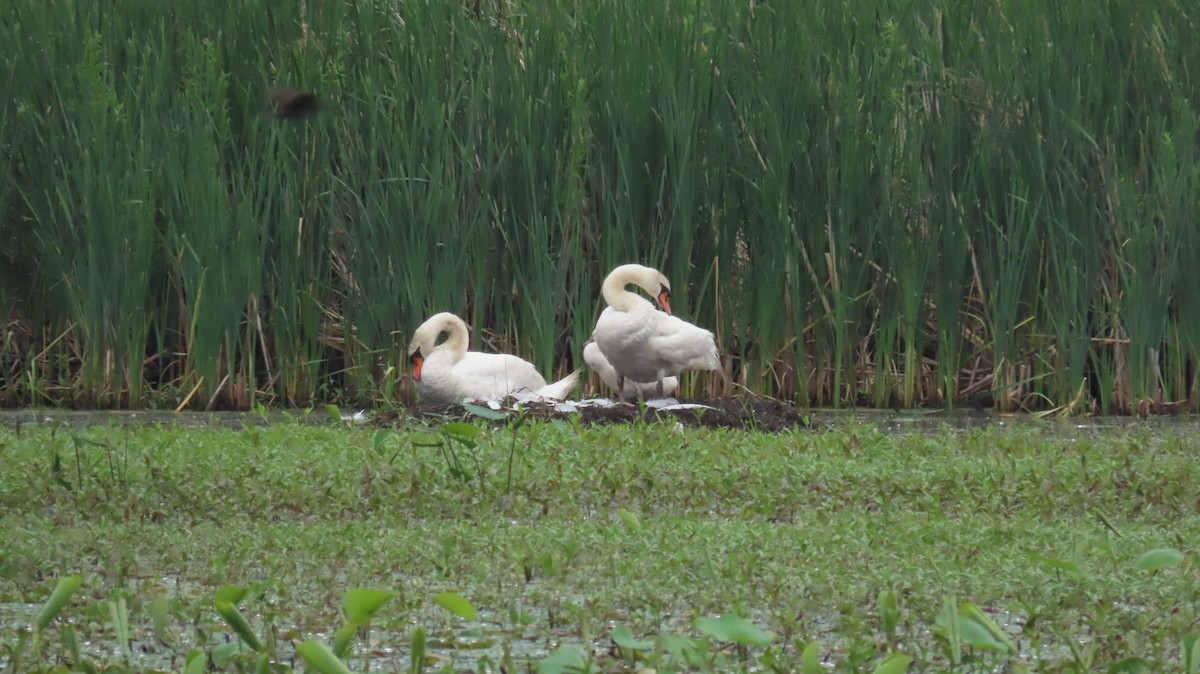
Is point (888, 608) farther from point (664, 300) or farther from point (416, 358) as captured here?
point (416, 358)

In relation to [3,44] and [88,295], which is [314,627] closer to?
[88,295]

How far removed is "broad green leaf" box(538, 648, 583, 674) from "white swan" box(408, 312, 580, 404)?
5415 mm

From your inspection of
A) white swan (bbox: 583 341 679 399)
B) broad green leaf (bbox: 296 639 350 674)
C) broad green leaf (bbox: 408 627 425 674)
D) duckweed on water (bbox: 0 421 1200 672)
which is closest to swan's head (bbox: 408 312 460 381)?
white swan (bbox: 583 341 679 399)

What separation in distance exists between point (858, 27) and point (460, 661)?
613cm

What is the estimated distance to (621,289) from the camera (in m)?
8.31

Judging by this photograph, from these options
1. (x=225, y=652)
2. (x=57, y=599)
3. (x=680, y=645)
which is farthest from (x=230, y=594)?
(x=680, y=645)

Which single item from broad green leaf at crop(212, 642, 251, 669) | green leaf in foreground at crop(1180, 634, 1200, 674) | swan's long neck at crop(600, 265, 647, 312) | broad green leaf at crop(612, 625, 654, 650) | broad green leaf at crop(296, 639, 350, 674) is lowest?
swan's long neck at crop(600, 265, 647, 312)

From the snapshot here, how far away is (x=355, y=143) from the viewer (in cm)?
892

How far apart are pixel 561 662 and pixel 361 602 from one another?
1.15 ft

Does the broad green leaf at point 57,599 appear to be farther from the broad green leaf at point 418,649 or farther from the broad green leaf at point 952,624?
the broad green leaf at point 952,624

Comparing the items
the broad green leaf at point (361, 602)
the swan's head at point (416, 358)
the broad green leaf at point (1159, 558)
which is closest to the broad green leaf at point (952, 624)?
the broad green leaf at point (1159, 558)

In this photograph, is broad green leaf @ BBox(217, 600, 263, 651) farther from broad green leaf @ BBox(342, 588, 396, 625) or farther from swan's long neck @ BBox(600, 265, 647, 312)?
swan's long neck @ BBox(600, 265, 647, 312)

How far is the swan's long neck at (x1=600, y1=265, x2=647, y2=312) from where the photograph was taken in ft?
27.0

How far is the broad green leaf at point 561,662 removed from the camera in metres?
2.74
